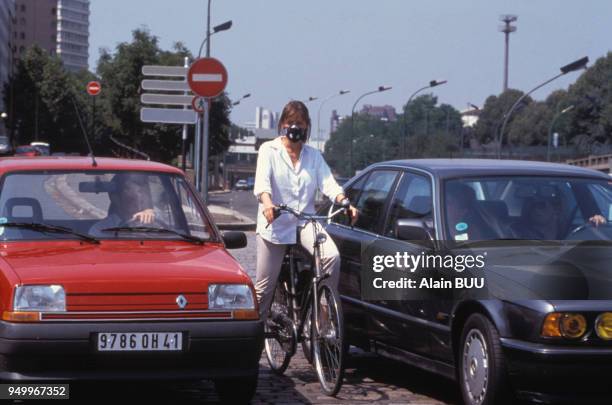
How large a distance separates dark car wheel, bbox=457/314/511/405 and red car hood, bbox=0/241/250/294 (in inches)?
50.1

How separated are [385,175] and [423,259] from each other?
4.57 feet

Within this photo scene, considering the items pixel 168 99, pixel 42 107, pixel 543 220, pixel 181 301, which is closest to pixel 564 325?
pixel 543 220

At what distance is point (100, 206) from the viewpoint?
771cm

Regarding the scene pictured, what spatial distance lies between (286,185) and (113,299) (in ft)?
6.70

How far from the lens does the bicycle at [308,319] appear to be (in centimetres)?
749

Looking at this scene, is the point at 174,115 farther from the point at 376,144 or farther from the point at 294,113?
the point at 376,144

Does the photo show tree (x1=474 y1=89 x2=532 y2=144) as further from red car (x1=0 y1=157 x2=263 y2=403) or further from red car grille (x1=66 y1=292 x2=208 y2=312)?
red car grille (x1=66 y1=292 x2=208 y2=312)

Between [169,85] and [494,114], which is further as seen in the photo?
[494,114]

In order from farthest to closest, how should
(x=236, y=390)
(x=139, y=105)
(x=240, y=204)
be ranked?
1. (x=139, y=105)
2. (x=240, y=204)
3. (x=236, y=390)

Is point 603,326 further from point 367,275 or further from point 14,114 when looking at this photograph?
point 14,114

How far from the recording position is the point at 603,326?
21.1ft

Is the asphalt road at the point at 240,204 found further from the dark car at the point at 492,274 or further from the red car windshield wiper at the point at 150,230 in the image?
the red car windshield wiper at the point at 150,230

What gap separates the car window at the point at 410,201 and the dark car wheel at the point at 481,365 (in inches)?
47.3

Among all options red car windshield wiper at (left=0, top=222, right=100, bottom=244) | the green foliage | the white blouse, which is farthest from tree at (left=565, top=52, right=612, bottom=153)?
red car windshield wiper at (left=0, top=222, right=100, bottom=244)
